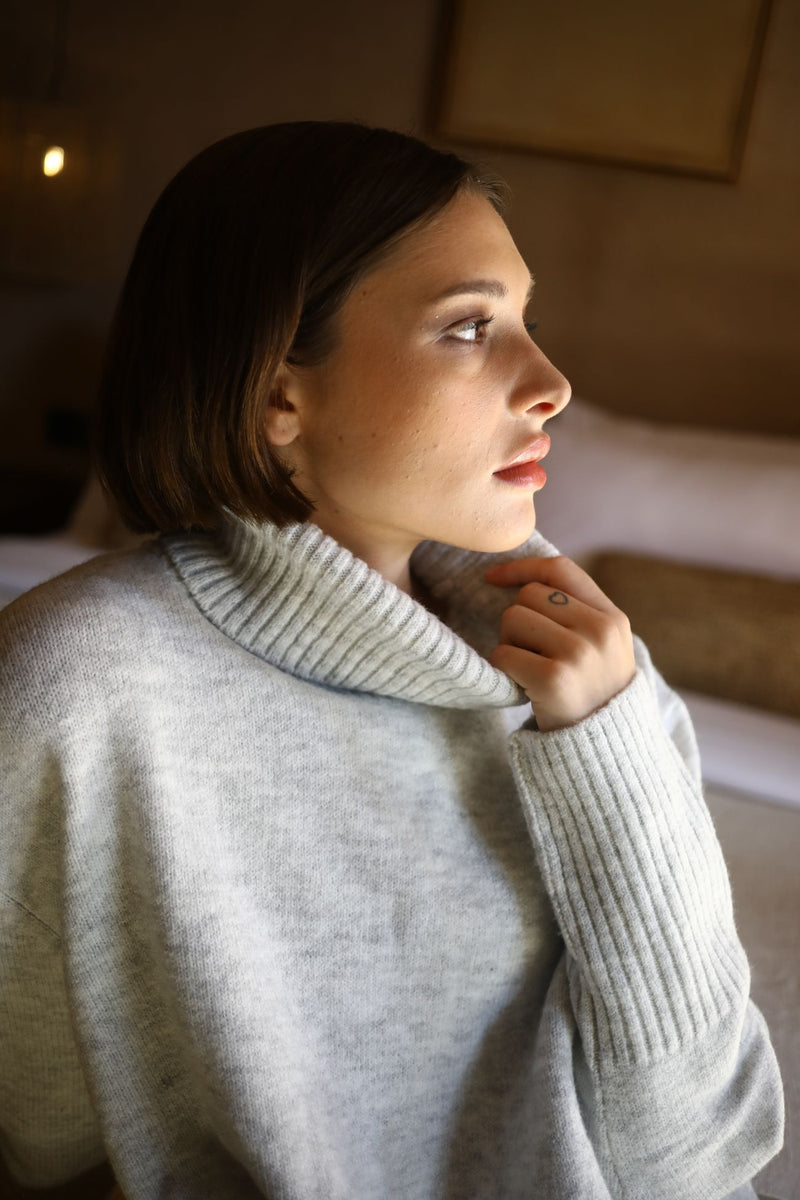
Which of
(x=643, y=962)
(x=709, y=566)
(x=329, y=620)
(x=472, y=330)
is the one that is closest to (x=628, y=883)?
(x=643, y=962)

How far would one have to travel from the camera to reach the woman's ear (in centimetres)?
82

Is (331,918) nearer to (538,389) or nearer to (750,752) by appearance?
(538,389)

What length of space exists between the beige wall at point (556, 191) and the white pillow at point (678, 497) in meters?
0.43

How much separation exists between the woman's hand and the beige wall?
1765 millimetres

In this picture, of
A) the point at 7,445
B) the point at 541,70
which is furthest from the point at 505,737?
the point at 7,445

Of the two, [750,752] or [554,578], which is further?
[750,752]

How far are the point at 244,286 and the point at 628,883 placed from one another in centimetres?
53

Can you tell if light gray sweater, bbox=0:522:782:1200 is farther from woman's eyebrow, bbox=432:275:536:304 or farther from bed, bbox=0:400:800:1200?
bed, bbox=0:400:800:1200

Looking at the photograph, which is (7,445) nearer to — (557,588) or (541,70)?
(541,70)

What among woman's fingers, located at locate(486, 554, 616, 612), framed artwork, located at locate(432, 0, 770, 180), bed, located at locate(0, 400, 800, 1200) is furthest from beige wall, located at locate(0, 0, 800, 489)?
woman's fingers, located at locate(486, 554, 616, 612)

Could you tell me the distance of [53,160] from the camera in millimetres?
2605

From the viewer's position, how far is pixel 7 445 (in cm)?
313

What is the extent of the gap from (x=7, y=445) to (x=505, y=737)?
2.63 metres

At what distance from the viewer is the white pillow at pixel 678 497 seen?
76.6 inches
